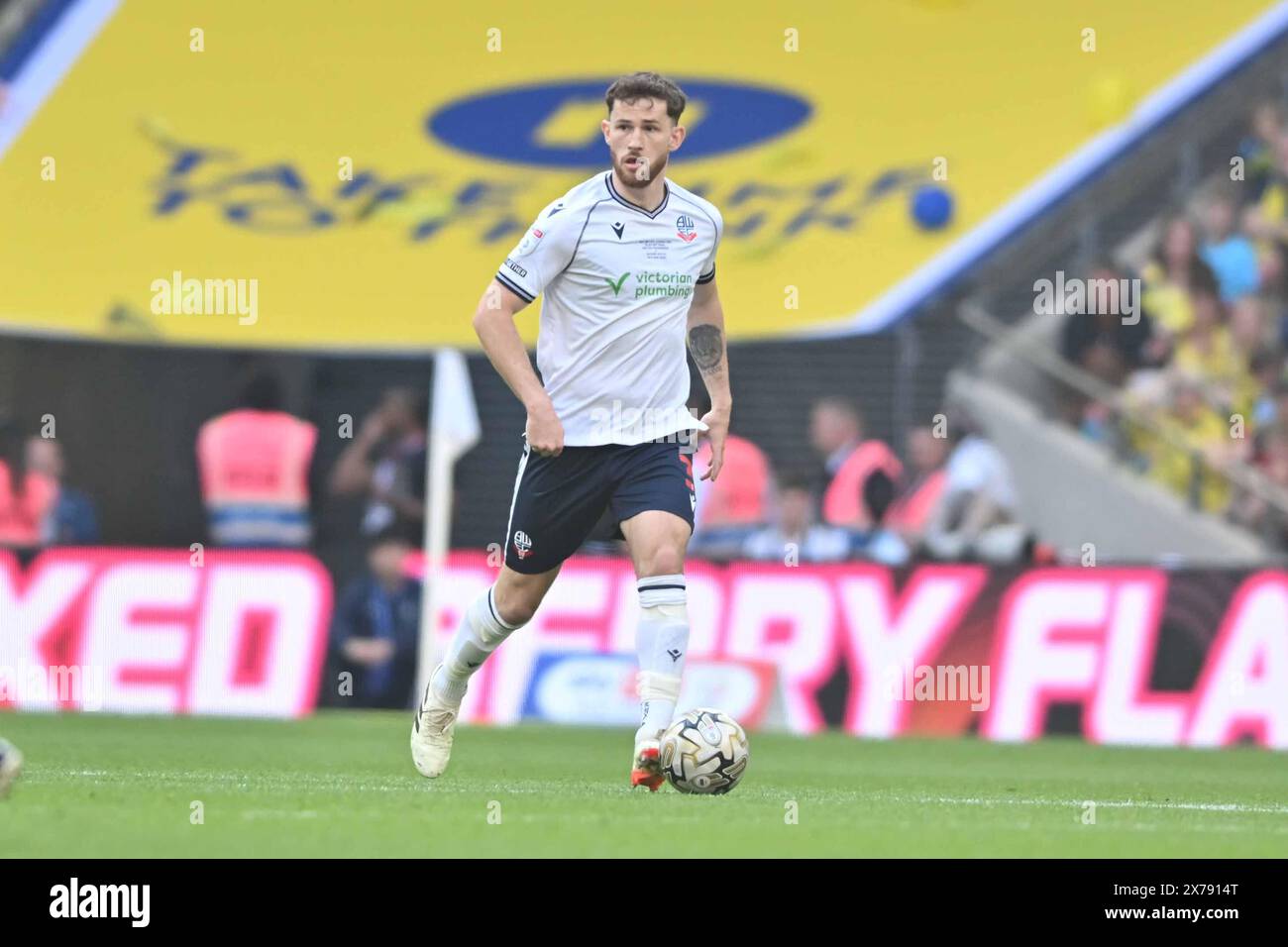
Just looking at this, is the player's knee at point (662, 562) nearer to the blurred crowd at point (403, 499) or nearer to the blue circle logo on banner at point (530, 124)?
the blurred crowd at point (403, 499)

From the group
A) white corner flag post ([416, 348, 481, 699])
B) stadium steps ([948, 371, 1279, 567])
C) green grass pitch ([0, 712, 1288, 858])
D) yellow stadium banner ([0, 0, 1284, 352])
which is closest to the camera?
green grass pitch ([0, 712, 1288, 858])

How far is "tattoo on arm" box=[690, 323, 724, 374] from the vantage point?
8922mm

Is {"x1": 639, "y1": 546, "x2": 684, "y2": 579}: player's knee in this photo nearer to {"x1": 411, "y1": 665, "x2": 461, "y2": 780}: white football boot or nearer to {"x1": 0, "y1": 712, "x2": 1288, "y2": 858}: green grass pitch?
{"x1": 0, "y1": 712, "x2": 1288, "y2": 858}: green grass pitch

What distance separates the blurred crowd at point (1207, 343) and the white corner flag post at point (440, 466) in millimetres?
5188

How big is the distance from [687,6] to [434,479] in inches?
345

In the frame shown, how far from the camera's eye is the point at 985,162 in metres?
21.2

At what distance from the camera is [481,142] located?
75.3 ft

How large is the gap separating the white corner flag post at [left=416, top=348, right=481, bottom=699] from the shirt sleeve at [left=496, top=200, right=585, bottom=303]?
283 inches

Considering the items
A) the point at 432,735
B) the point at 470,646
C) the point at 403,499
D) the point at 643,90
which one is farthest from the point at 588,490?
the point at 403,499

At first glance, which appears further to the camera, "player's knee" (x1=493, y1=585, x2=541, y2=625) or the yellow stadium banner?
the yellow stadium banner

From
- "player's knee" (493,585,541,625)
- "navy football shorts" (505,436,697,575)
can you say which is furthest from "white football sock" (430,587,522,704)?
"navy football shorts" (505,436,697,575)
